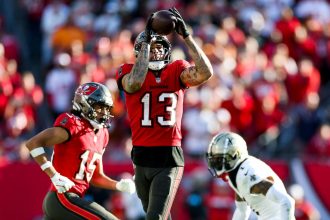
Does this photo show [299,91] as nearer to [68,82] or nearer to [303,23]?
[303,23]

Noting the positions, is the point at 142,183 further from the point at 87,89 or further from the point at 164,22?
the point at 164,22

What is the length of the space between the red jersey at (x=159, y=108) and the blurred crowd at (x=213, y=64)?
566cm

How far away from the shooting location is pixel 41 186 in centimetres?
1348

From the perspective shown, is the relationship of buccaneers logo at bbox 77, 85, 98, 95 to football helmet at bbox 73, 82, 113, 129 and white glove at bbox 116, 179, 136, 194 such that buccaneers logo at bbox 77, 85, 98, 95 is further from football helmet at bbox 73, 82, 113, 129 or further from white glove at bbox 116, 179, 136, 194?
white glove at bbox 116, 179, 136, 194

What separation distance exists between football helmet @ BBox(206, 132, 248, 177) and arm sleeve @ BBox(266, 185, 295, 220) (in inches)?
18.4

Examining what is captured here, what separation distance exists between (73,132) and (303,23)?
863cm

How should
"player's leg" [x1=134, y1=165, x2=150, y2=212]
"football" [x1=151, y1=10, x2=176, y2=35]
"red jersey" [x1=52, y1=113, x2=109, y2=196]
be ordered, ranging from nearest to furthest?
1. "football" [x1=151, y1=10, x2=176, y2=35]
2. "player's leg" [x1=134, y1=165, x2=150, y2=212]
3. "red jersey" [x1=52, y1=113, x2=109, y2=196]

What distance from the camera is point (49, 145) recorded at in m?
8.02

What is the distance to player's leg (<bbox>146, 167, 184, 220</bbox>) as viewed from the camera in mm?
7703

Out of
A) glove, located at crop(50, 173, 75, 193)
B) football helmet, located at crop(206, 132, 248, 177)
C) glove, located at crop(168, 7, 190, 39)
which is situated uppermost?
glove, located at crop(168, 7, 190, 39)

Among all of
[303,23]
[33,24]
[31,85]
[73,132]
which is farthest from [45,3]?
[73,132]

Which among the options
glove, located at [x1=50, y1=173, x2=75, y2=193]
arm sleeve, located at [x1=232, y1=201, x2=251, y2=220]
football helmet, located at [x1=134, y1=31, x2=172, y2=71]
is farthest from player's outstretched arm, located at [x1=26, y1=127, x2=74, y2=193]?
arm sleeve, located at [x1=232, y1=201, x2=251, y2=220]

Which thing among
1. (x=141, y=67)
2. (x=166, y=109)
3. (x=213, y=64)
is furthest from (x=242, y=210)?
(x=213, y=64)

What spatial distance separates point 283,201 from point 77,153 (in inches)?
72.0
